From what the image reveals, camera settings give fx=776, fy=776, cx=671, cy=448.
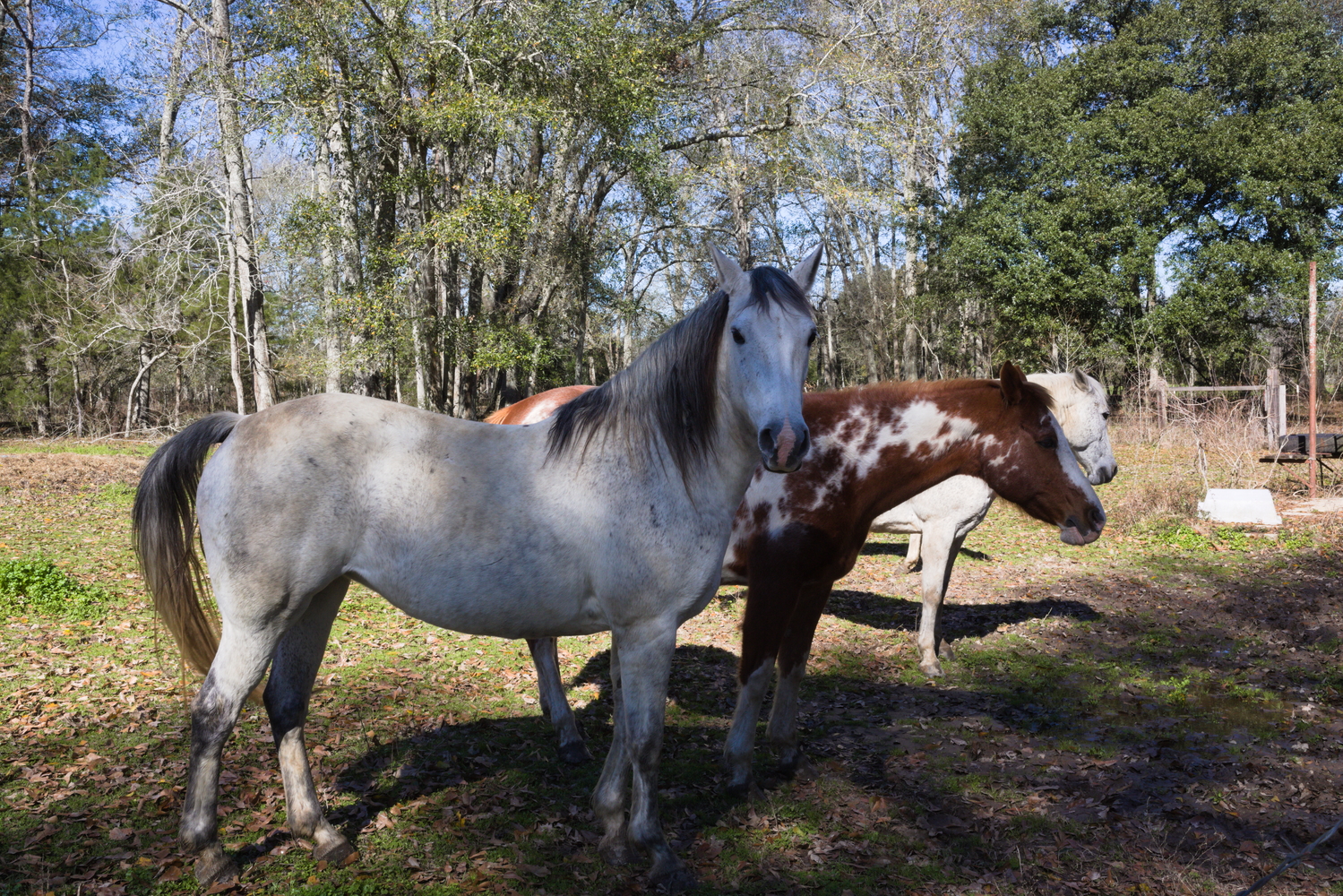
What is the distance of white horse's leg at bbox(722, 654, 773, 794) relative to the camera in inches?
156

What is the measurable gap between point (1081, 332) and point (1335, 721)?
20.5 m

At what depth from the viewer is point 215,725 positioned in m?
2.91

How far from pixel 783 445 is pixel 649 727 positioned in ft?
4.16

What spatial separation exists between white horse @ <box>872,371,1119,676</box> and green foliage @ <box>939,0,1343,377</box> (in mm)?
18476

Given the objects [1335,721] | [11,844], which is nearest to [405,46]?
[11,844]

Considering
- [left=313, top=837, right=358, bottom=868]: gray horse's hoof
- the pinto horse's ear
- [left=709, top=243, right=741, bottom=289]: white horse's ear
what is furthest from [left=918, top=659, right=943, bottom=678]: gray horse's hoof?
[left=313, top=837, right=358, bottom=868]: gray horse's hoof

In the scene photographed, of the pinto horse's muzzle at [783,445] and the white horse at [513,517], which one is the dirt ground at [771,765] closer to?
the white horse at [513,517]

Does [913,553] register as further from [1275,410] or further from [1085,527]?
[1275,410]

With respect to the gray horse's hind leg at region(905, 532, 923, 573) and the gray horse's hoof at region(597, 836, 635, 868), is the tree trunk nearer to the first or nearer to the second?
the gray horse's hind leg at region(905, 532, 923, 573)

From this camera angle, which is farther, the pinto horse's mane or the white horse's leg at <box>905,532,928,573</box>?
the white horse's leg at <box>905,532,928,573</box>

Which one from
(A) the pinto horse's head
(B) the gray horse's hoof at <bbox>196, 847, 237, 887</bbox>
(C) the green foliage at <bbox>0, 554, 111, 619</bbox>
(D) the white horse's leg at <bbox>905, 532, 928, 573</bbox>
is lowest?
(D) the white horse's leg at <bbox>905, 532, 928, 573</bbox>

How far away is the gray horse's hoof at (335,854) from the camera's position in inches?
124

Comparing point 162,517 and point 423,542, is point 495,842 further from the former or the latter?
point 162,517

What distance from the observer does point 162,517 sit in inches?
128
